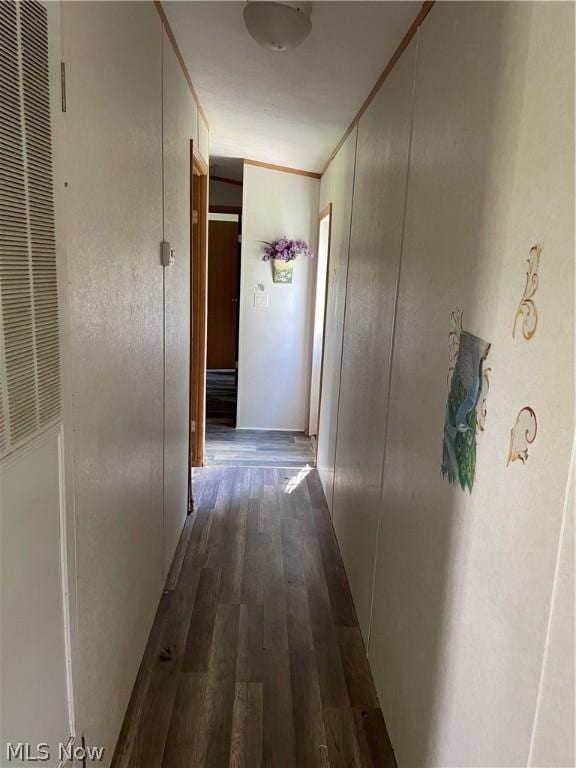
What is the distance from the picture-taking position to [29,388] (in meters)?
0.90

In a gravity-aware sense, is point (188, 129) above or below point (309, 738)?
above

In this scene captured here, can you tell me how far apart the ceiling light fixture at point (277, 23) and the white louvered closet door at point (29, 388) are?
0.95 m

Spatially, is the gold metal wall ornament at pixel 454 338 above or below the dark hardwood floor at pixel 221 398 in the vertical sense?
above

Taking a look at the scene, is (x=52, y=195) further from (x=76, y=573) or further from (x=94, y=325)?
(x=76, y=573)

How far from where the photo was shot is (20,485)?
88 cm

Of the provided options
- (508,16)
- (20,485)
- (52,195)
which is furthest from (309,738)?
(508,16)

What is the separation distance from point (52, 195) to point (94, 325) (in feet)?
1.14

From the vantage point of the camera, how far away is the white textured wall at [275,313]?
4.42 m

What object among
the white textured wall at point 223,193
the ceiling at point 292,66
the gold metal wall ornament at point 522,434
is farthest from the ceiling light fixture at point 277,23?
the white textured wall at point 223,193

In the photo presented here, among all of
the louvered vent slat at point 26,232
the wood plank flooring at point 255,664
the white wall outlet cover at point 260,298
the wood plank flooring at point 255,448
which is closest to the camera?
the louvered vent slat at point 26,232

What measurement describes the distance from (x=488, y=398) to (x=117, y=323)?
101 centimetres

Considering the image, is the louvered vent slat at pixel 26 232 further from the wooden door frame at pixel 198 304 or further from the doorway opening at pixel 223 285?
the doorway opening at pixel 223 285

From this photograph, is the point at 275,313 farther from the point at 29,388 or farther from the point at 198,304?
the point at 29,388

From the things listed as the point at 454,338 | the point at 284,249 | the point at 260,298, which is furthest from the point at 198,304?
the point at 454,338
